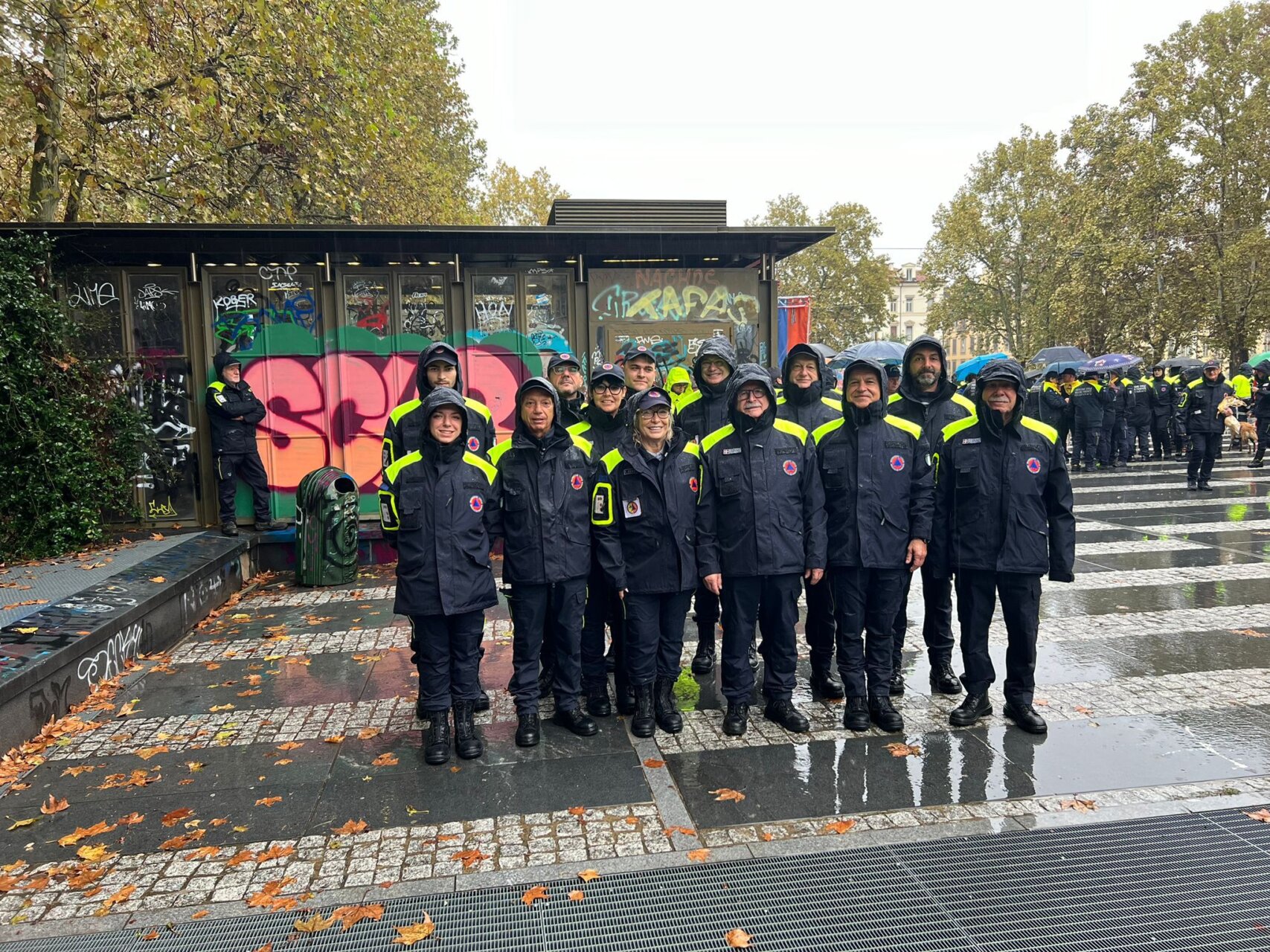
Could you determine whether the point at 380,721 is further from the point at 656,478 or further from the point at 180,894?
the point at 656,478

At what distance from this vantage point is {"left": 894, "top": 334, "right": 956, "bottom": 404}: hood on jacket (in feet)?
17.8

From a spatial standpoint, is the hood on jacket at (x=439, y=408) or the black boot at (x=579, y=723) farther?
the black boot at (x=579, y=723)

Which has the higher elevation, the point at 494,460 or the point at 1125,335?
the point at 1125,335

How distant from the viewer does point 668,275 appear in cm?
1030

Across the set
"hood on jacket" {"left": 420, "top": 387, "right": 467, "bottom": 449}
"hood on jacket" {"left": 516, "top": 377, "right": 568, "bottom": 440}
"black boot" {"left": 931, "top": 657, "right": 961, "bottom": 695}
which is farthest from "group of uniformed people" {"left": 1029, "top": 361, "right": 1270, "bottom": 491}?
"hood on jacket" {"left": 420, "top": 387, "right": 467, "bottom": 449}

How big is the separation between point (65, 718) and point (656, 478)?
13.4ft

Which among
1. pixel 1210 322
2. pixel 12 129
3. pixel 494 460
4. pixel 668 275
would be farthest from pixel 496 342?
pixel 1210 322

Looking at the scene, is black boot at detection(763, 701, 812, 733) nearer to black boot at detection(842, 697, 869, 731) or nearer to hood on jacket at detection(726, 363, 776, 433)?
black boot at detection(842, 697, 869, 731)

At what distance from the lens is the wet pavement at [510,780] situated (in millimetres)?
3418

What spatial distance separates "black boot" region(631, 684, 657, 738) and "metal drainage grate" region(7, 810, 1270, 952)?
1.37 meters

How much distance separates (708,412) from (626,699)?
7.28 feet

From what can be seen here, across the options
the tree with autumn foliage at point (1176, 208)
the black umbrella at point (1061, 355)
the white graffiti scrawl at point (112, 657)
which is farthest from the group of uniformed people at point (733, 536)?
the tree with autumn foliage at point (1176, 208)

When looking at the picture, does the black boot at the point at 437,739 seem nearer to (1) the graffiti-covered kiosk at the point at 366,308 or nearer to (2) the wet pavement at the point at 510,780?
(2) the wet pavement at the point at 510,780

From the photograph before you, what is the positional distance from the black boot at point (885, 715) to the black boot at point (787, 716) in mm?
410
